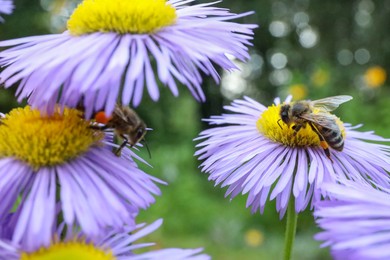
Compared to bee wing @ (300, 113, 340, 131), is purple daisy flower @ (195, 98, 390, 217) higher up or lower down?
lower down

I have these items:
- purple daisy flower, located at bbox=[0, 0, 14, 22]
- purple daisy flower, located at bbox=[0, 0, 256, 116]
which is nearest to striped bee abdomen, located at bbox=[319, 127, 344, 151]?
purple daisy flower, located at bbox=[0, 0, 256, 116]

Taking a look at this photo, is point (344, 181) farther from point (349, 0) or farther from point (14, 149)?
point (349, 0)

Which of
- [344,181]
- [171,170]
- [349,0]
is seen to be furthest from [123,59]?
[349,0]

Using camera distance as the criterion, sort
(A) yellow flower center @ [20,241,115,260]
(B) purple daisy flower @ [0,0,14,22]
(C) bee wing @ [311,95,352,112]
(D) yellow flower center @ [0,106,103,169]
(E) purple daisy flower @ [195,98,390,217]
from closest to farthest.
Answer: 1. (A) yellow flower center @ [20,241,115,260]
2. (D) yellow flower center @ [0,106,103,169]
3. (E) purple daisy flower @ [195,98,390,217]
4. (C) bee wing @ [311,95,352,112]
5. (B) purple daisy flower @ [0,0,14,22]

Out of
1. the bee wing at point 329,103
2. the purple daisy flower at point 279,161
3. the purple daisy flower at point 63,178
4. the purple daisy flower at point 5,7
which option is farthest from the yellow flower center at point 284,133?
the purple daisy flower at point 5,7

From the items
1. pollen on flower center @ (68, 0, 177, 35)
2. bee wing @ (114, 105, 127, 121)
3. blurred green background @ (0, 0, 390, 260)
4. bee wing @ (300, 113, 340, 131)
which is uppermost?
pollen on flower center @ (68, 0, 177, 35)

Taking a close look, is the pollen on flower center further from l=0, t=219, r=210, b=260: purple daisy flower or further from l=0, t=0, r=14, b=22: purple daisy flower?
l=0, t=0, r=14, b=22: purple daisy flower
